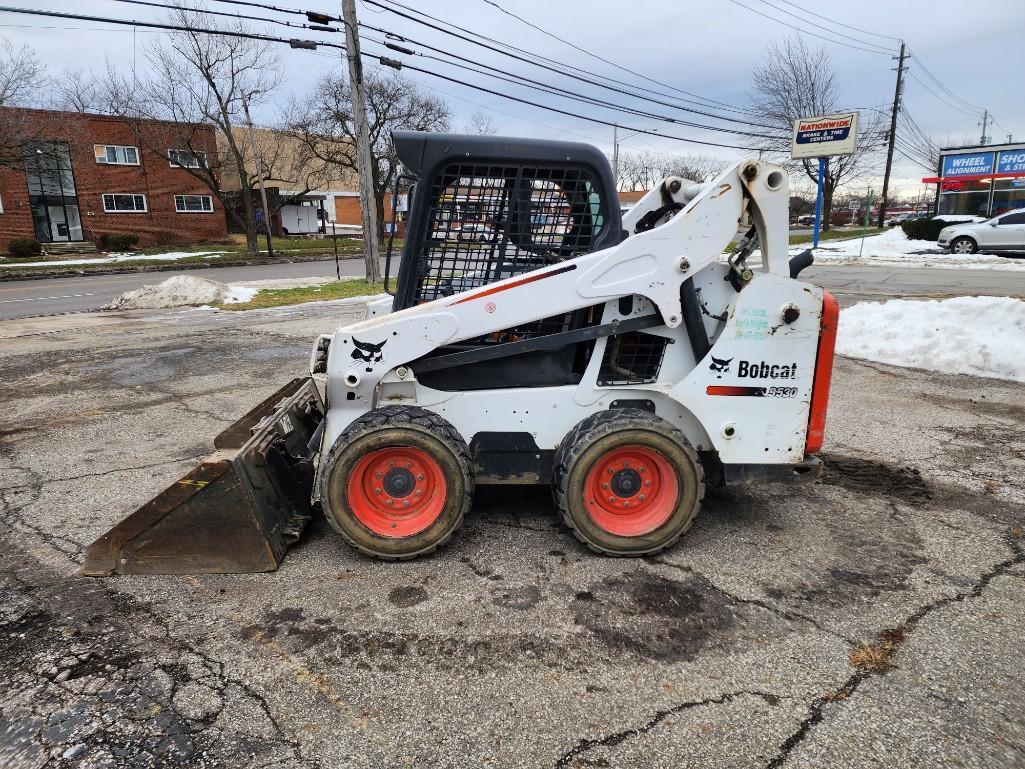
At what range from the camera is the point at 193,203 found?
4022 cm

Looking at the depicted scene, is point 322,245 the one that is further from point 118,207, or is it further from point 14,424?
point 14,424

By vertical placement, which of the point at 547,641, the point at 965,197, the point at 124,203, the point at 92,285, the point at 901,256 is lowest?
the point at 547,641

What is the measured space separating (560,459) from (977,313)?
23.7 feet

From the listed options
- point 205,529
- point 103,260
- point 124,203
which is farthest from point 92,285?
point 124,203

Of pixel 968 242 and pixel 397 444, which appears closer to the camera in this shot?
pixel 397 444

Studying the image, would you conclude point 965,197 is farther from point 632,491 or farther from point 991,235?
point 632,491

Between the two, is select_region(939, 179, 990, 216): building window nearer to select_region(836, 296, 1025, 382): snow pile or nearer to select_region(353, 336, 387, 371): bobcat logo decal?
select_region(836, 296, 1025, 382): snow pile

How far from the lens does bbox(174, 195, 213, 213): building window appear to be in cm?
3956

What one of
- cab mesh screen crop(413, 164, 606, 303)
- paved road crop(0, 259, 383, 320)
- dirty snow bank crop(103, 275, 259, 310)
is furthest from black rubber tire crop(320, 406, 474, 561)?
paved road crop(0, 259, 383, 320)

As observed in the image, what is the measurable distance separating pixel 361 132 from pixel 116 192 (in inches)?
1064

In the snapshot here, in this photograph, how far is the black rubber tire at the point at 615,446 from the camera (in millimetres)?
3576

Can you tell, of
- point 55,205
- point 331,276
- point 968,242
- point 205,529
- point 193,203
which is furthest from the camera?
point 193,203

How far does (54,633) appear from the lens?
3.01 meters

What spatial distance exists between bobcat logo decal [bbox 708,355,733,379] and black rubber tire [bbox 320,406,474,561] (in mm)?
1421
